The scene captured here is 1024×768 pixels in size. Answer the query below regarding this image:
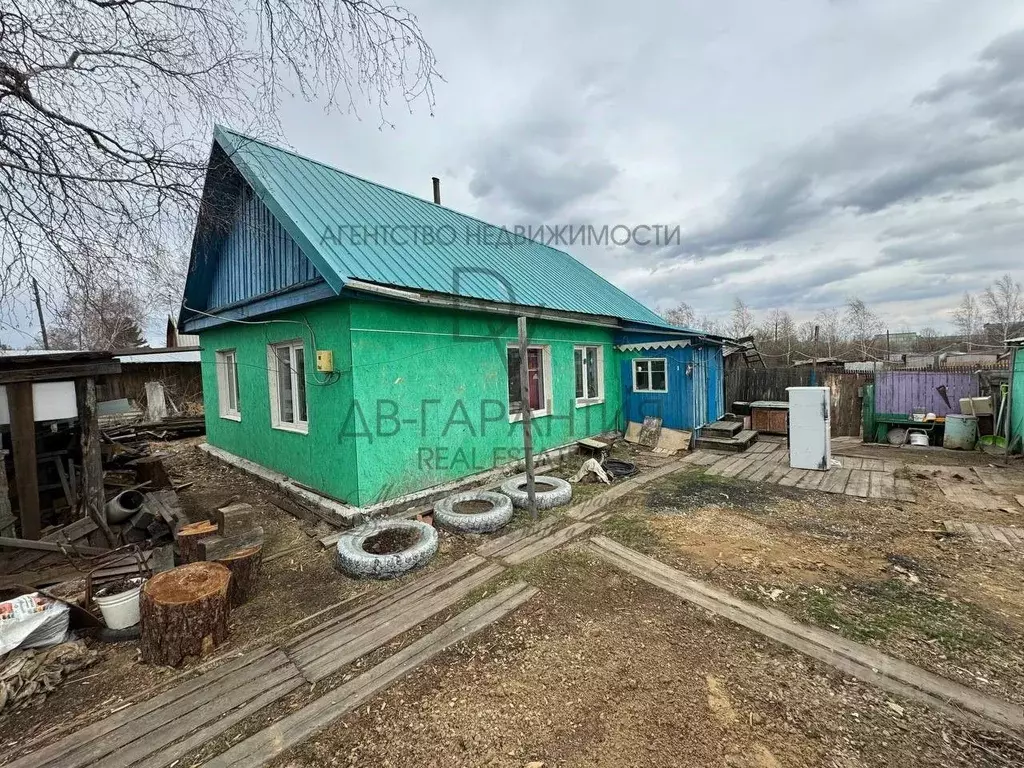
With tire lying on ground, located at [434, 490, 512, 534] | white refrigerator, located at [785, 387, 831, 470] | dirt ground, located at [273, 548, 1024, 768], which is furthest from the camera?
white refrigerator, located at [785, 387, 831, 470]

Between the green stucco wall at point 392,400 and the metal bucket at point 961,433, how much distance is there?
7984mm

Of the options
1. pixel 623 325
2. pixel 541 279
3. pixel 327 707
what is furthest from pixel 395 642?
pixel 623 325

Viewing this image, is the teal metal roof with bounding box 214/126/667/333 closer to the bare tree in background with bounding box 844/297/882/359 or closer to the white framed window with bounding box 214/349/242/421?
the white framed window with bounding box 214/349/242/421

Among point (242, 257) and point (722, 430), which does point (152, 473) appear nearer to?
point (242, 257)

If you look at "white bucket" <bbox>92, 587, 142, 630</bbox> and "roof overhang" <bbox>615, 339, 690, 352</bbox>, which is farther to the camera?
"roof overhang" <bbox>615, 339, 690, 352</bbox>

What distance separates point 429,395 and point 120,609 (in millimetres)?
3471

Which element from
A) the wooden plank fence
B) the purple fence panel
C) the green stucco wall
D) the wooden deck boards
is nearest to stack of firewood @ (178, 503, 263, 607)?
the wooden deck boards

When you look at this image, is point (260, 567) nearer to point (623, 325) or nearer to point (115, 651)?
point (115, 651)

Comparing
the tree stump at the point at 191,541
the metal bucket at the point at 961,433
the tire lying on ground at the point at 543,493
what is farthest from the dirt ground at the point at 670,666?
the metal bucket at the point at 961,433

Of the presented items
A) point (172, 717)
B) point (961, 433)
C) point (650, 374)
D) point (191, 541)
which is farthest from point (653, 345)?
point (172, 717)

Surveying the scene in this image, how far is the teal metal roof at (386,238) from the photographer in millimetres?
5055

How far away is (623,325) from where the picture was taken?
9.55 metres

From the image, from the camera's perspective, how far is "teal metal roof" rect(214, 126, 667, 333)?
16.6 ft

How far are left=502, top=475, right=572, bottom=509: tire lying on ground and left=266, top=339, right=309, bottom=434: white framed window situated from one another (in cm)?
302
